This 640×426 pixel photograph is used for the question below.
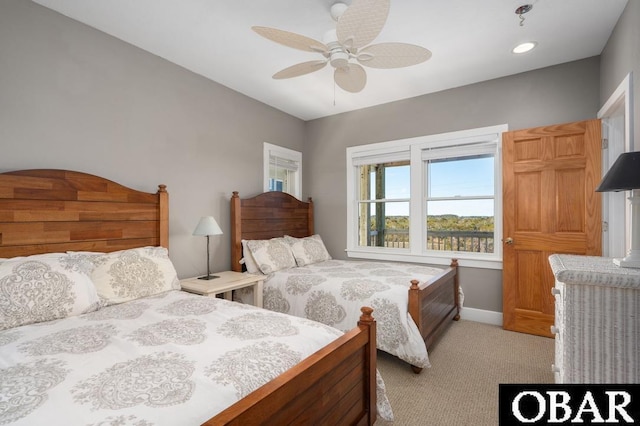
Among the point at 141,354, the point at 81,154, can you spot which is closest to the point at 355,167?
the point at 81,154

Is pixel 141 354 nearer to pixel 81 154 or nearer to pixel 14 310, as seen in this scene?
pixel 14 310

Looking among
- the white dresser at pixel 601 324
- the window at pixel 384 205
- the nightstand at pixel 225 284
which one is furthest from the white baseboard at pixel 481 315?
the nightstand at pixel 225 284

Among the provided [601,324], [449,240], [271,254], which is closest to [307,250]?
[271,254]

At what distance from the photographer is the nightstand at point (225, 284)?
255 cm

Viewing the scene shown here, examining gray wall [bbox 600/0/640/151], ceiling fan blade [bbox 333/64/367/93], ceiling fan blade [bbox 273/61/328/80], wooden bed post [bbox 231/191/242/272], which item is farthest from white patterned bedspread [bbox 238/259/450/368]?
gray wall [bbox 600/0/640/151]

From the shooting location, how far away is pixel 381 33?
248 centimetres

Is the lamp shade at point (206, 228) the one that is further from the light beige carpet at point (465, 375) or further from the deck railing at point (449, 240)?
the deck railing at point (449, 240)

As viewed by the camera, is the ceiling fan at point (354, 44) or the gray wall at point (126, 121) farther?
the gray wall at point (126, 121)

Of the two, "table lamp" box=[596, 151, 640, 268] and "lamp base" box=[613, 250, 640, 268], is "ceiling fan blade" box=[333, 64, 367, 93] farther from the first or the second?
"lamp base" box=[613, 250, 640, 268]

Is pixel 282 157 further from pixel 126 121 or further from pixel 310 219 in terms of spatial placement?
pixel 126 121

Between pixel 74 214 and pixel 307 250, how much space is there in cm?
230

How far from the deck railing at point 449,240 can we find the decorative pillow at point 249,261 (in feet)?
5.91

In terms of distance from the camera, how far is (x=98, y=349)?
4.34ft

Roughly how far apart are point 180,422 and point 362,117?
3.94 metres
